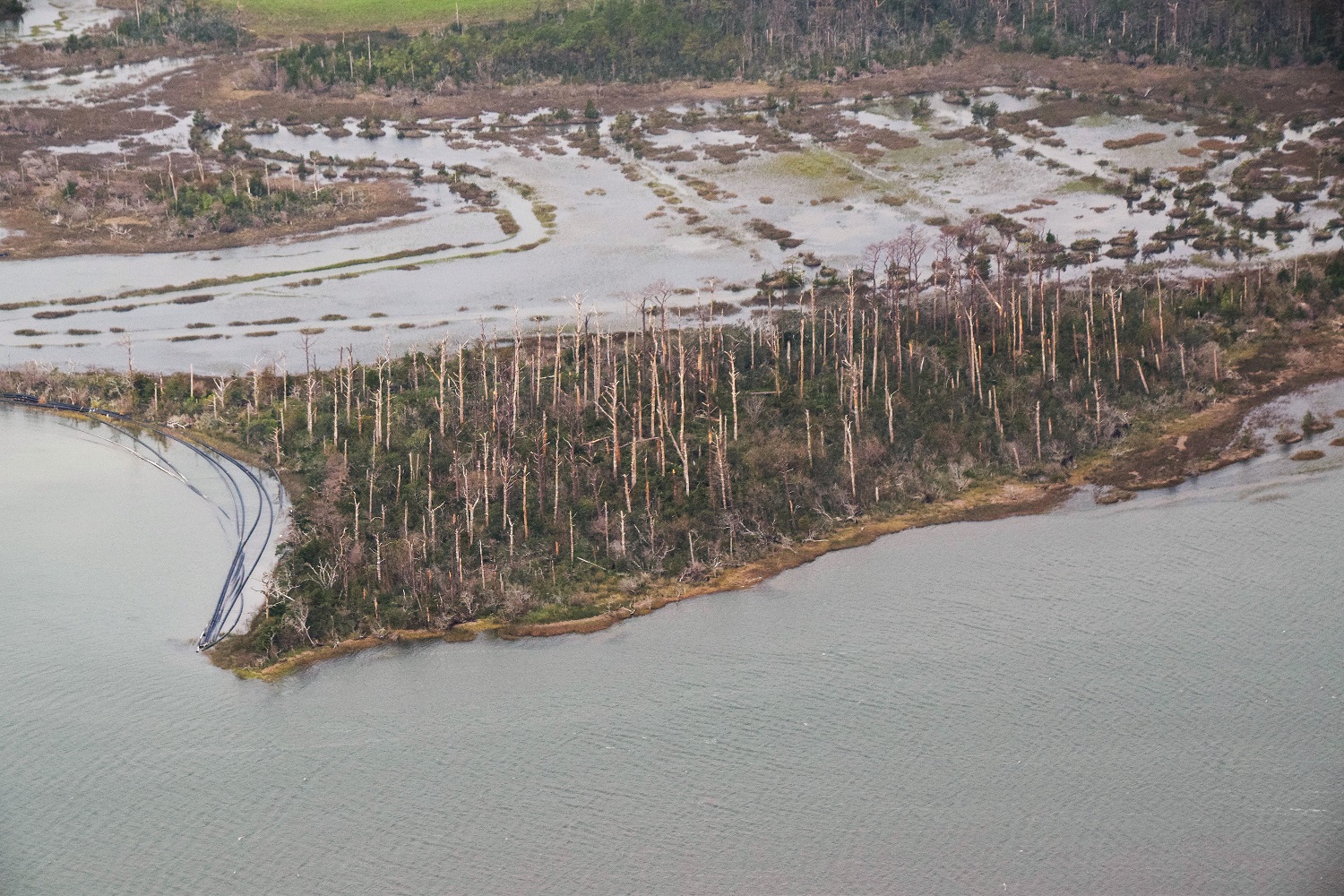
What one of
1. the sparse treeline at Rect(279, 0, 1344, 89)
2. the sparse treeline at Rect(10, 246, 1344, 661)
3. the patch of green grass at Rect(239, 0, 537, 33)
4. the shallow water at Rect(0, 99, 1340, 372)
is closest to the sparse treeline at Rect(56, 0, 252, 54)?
the patch of green grass at Rect(239, 0, 537, 33)

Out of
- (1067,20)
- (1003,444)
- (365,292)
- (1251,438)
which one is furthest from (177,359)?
(1067,20)

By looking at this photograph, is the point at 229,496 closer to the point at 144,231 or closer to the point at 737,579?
the point at 737,579

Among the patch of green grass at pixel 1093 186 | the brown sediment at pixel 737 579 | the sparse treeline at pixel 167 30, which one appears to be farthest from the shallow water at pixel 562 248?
the sparse treeline at pixel 167 30

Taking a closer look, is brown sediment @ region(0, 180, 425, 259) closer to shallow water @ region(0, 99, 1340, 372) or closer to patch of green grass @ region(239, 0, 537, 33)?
shallow water @ region(0, 99, 1340, 372)

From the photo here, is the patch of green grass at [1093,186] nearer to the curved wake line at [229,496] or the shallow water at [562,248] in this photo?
the shallow water at [562,248]

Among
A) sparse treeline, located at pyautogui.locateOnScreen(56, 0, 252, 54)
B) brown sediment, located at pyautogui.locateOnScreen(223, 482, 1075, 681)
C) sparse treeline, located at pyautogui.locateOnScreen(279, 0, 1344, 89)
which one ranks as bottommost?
brown sediment, located at pyautogui.locateOnScreen(223, 482, 1075, 681)

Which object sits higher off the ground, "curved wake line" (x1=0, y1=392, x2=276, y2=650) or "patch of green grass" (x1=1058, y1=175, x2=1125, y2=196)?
"patch of green grass" (x1=1058, y1=175, x2=1125, y2=196)

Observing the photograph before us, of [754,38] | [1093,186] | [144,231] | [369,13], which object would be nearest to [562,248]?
[144,231]
